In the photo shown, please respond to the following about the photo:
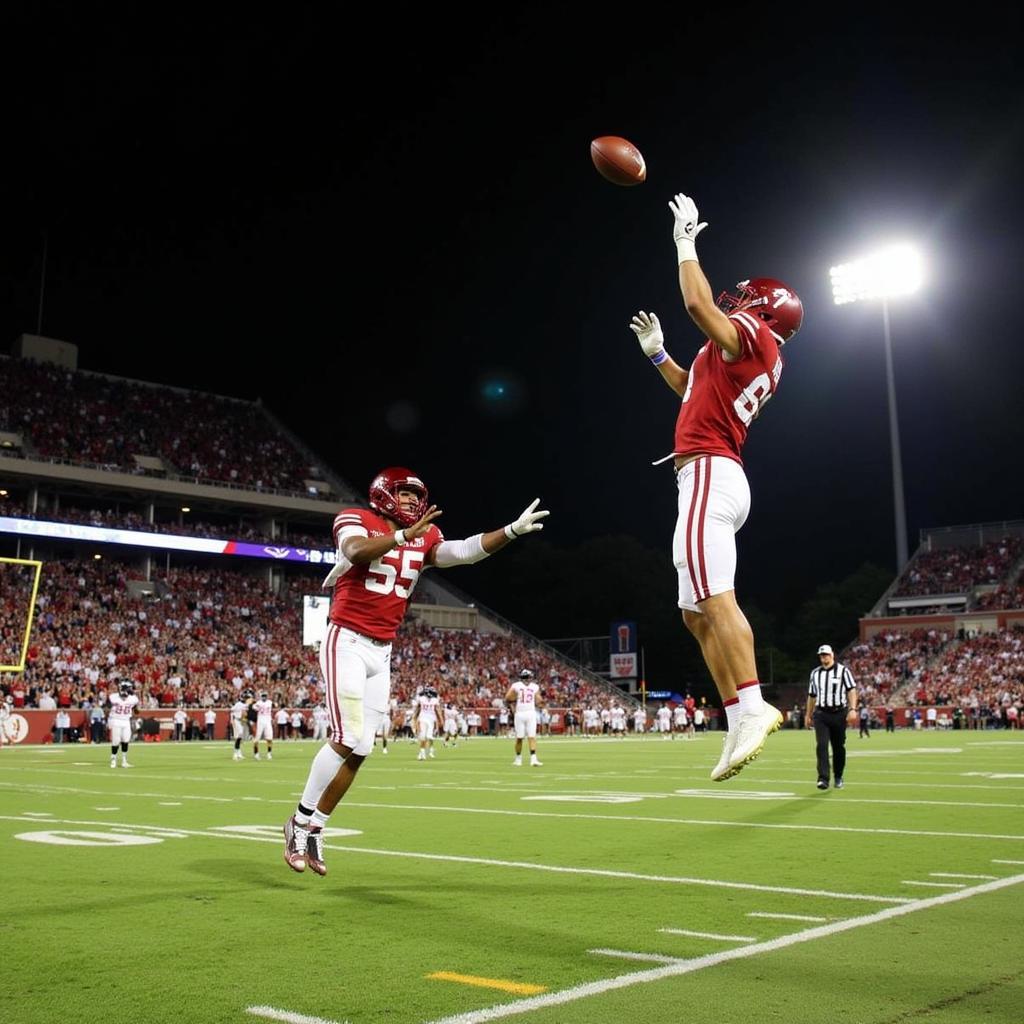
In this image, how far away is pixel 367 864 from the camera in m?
7.31

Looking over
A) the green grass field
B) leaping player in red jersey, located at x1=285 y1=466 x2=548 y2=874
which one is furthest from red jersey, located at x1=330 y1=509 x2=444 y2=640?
the green grass field

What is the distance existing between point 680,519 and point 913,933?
2.09 m

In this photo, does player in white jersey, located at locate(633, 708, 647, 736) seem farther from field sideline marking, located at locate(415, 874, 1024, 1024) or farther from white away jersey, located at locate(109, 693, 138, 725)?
field sideline marking, located at locate(415, 874, 1024, 1024)

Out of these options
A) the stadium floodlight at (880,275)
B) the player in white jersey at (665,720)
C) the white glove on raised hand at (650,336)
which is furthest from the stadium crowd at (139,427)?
the white glove on raised hand at (650,336)

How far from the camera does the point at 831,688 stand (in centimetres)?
1413

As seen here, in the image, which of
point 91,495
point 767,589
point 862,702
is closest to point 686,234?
point 862,702

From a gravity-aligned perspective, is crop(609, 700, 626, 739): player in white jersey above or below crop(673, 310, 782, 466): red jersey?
below

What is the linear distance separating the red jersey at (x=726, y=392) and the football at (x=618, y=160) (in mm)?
1106

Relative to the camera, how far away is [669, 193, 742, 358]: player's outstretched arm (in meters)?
5.11

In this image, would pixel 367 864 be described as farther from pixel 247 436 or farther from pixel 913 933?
pixel 247 436

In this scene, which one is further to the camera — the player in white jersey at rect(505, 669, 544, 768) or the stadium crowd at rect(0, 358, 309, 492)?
the stadium crowd at rect(0, 358, 309, 492)

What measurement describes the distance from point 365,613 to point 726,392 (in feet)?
9.08

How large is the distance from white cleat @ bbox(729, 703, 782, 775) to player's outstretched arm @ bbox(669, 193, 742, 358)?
5.59ft

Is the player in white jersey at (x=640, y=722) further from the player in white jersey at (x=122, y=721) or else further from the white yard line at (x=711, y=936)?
the white yard line at (x=711, y=936)
